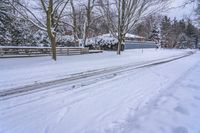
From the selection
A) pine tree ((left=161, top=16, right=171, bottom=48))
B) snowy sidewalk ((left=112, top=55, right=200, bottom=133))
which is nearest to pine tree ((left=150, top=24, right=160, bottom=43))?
pine tree ((left=161, top=16, right=171, bottom=48))

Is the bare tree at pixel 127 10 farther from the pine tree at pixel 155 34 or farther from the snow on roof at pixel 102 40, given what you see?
the pine tree at pixel 155 34

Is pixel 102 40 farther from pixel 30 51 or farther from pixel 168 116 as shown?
pixel 168 116

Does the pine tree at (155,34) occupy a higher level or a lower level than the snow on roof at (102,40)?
higher

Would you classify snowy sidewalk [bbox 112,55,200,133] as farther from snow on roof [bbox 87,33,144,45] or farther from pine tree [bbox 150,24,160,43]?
pine tree [bbox 150,24,160,43]

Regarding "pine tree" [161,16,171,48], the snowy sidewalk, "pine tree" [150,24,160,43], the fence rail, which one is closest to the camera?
the snowy sidewalk

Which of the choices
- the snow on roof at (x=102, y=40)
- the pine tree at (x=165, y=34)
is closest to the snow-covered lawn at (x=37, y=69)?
the snow on roof at (x=102, y=40)

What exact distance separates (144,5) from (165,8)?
7.80ft

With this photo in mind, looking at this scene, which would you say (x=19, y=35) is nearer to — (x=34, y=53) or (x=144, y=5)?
(x=34, y=53)

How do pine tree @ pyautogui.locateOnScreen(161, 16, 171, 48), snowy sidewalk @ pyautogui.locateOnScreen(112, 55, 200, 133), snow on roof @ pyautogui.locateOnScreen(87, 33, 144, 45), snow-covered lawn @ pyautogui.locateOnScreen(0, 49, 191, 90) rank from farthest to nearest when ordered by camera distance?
pine tree @ pyautogui.locateOnScreen(161, 16, 171, 48)
snow on roof @ pyautogui.locateOnScreen(87, 33, 144, 45)
snow-covered lawn @ pyautogui.locateOnScreen(0, 49, 191, 90)
snowy sidewalk @ pyautogui.locateOnScreen(112, 55, 200, 133)

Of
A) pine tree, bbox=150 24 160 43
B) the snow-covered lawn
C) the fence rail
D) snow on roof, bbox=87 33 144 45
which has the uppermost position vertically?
pine tree, bbox=150 24 160 43

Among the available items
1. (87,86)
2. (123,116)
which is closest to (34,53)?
(87,86)

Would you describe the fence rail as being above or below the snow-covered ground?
above

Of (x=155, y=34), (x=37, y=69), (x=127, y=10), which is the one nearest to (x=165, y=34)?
(x=155, y=34)

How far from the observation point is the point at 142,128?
14.5 ft
